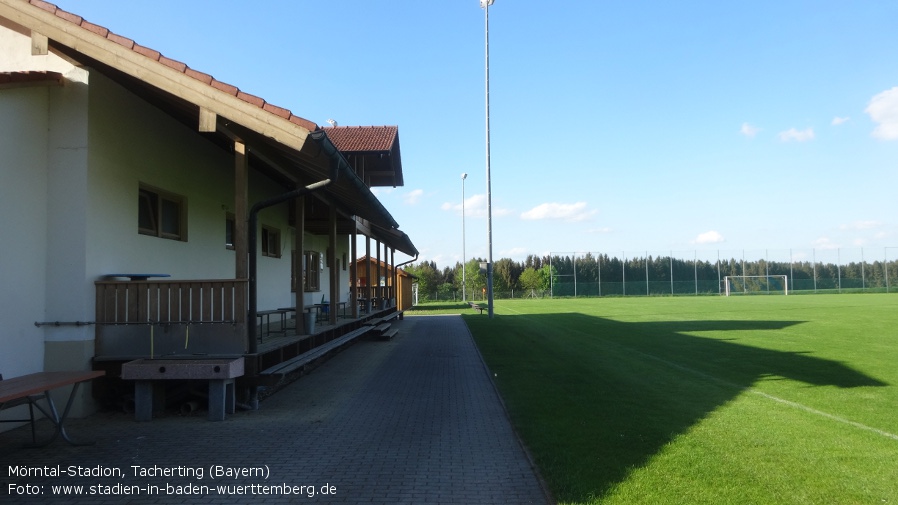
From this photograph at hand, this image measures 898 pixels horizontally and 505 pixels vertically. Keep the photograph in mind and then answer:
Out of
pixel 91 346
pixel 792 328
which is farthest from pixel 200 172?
pixel 792 328

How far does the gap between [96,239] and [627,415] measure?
6.59 metres

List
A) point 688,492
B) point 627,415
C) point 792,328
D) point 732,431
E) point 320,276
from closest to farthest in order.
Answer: point 688,492 < point 732,431 < point 627,415 < point 320,276 < point 792,328

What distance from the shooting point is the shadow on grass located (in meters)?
5.82

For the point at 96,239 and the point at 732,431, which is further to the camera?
the point at 96,239

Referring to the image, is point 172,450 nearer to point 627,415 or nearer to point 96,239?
point 96,239

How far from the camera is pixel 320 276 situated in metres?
19.9

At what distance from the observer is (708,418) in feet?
24.9

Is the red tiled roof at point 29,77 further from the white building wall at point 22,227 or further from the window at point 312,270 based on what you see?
the window at point 312,270

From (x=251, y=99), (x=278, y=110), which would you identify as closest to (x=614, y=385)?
(x=278, y=110)

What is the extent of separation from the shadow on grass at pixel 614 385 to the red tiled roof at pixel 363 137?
6738 millimetres

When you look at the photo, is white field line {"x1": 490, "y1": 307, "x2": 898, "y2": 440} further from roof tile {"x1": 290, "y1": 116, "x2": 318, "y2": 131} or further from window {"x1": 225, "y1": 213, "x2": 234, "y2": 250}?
window {"x1": 225, "y1": 213, "x2": 234, "y2": 250}

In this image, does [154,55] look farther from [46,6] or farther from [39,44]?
[39,44]

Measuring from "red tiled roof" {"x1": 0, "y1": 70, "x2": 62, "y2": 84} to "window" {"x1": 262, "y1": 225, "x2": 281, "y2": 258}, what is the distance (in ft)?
22.2

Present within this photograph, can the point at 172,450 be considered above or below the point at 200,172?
below
